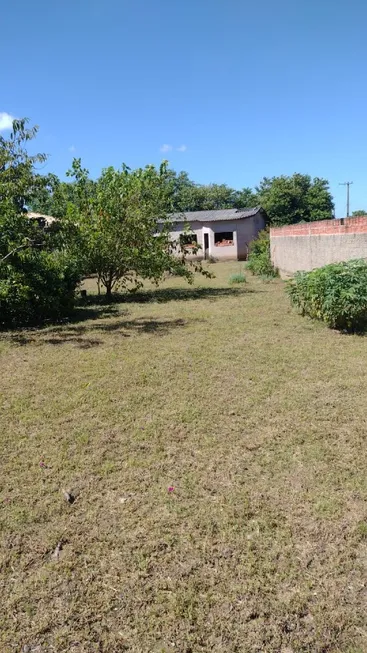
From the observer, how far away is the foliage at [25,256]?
798 cm

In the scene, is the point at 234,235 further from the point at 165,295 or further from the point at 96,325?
the point at 96,325

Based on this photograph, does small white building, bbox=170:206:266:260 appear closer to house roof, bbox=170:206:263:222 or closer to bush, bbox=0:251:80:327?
house roof, bbox=170:206:263:222

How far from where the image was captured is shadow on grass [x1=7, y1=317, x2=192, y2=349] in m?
7.57

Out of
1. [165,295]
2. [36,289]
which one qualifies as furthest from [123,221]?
[36,289]

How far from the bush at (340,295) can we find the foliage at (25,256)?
16.7 feet

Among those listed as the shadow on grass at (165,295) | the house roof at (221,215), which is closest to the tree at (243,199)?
the house roof at (221,215)

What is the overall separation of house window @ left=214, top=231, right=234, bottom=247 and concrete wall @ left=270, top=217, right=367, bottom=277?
11972 millimetres

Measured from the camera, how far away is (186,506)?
2891 mm

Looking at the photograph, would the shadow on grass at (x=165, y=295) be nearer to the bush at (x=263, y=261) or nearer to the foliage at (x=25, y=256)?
the foliage at (x=25, y=256)

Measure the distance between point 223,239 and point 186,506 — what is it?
2760 cm

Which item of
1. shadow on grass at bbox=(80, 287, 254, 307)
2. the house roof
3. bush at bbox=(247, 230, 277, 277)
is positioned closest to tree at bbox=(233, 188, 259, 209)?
the house roof

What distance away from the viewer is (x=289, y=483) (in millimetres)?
3096

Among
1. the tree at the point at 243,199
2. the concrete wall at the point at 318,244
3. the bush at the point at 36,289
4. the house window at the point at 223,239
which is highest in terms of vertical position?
the tree at the point at 243,199

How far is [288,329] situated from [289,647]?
6107 millimetres
